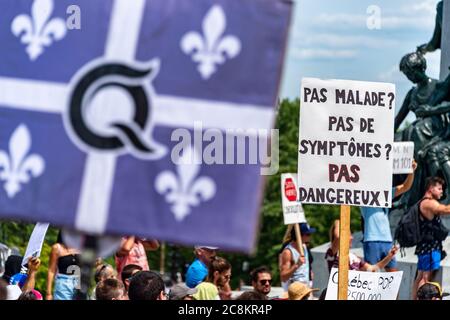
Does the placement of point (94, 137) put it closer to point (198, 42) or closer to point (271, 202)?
point (198, 42)

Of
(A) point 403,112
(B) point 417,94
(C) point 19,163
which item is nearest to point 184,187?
(C) point 19,163

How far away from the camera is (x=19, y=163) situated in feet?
16.4

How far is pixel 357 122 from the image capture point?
1058 centimetres

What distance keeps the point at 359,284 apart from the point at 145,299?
12.3 ft

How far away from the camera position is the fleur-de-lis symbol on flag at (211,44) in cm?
482

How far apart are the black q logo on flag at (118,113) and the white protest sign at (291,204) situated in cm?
893

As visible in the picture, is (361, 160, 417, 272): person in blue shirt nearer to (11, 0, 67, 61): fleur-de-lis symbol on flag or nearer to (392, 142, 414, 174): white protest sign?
(392, 142, 414, 174): white protest sign

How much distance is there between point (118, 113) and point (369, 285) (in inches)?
262

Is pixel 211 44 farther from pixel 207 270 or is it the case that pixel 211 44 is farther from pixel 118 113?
pixel 207 270
